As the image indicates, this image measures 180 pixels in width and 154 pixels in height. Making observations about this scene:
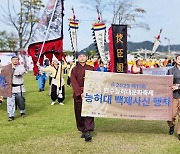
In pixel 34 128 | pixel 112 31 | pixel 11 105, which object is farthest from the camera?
pixel 112 31

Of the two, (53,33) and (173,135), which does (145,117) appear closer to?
(173,135)

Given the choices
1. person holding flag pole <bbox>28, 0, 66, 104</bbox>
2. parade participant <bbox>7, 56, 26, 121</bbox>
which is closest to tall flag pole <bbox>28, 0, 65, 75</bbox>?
person holding flag pole <bbox>28, 0, 66, 104</bbox>

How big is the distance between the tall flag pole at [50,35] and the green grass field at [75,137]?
266 centimetres

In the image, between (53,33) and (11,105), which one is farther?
(53,33)

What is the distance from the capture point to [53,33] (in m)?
11.4

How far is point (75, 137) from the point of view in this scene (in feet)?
22.2

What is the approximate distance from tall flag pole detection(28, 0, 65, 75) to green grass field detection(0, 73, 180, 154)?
2.66m

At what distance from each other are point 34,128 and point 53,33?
15.0 ft

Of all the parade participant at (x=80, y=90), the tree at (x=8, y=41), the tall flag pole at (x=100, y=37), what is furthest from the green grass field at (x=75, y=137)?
the tree at (x=8, y=41)

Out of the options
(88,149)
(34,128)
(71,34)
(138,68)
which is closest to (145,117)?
(88,149)

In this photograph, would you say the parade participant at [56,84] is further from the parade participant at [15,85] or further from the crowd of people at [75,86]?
the parade participant at [15,85]

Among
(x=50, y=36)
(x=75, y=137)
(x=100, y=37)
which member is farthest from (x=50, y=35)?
(x=75, y=137)

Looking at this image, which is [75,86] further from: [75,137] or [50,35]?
[50,35]

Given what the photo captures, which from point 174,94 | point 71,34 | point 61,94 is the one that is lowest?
point 61,94
